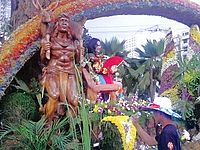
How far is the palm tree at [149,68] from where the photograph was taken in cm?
1661

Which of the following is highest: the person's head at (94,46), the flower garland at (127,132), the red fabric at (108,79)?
the person's head at (94,46)

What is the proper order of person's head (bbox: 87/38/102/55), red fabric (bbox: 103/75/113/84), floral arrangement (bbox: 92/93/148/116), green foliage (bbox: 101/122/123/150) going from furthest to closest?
red fabric (bbox: 103/75/113/84) < person's head (bbox: 87/38/102/55) < floral arrangement (bbox: 92/93/148/116) < green foliage (bbox: 101/122/123/150)

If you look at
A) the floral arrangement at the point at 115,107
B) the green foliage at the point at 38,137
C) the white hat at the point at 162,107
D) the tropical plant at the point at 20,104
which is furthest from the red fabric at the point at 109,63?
the white hat at the point at 162,107

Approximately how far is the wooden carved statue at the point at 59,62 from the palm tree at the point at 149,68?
431 inches

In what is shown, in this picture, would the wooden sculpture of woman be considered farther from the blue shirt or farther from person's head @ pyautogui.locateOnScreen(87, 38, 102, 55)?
the blue shirt

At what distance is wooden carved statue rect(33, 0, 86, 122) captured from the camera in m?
5.07

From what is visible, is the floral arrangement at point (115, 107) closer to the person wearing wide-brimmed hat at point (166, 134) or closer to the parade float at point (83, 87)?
the parade float at point (83, 87)

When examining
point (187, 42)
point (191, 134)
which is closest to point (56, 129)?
point (191, 134)

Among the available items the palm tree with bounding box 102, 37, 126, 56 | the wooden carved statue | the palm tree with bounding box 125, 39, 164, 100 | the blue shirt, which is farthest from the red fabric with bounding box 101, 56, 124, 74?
the palm tree with bounding box 102, 37, 126, 56

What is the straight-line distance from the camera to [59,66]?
515 cm

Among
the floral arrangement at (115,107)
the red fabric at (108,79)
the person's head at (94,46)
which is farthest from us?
the red fabric at (108,79)

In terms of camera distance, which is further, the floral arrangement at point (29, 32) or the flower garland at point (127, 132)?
the floral arrangement at point (29, 32)

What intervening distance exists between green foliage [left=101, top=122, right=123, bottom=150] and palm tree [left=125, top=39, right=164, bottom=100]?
11.1 metres

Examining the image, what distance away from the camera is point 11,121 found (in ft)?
17.2
